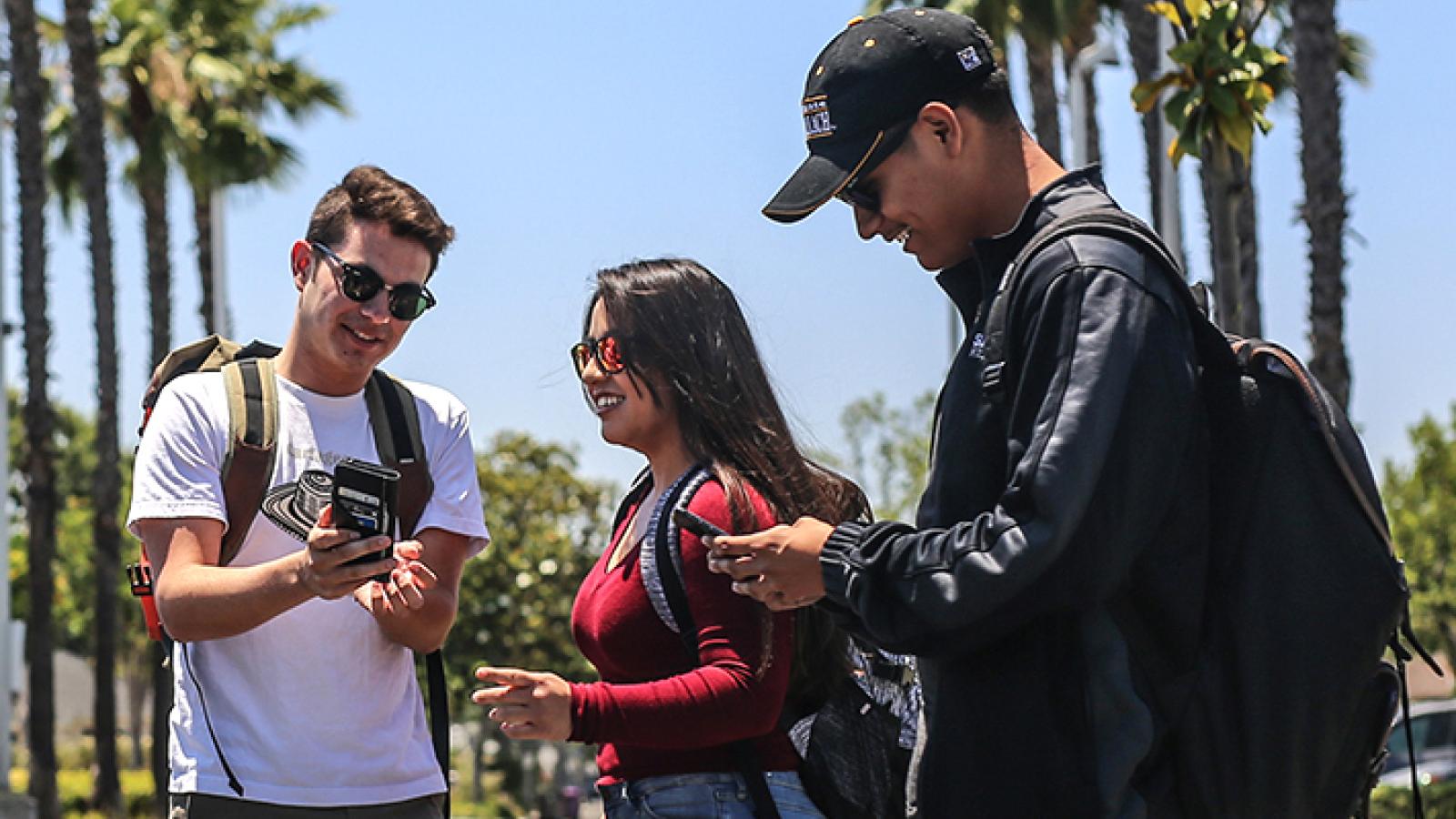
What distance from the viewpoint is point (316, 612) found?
3688mm

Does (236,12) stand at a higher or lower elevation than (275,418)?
higher

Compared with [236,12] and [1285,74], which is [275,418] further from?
[236,12]

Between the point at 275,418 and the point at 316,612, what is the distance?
385 millimetres

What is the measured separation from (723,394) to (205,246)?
76.2 ft

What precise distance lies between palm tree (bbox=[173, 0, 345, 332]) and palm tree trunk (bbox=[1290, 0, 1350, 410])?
14.4 meters

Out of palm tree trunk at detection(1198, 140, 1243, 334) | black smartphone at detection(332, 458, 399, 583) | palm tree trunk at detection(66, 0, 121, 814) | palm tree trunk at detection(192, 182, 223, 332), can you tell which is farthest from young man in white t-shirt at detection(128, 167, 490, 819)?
palm tree trunk at detection(192, 182, 223, 332)

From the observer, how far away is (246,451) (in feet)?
12.2

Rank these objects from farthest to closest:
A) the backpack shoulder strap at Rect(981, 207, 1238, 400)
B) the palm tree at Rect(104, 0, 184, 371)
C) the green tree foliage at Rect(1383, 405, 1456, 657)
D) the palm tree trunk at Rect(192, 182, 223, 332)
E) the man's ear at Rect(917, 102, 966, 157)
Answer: the green tree foliage at Rect(1383, 405, 1456, 657) < the palm tree trunk at Rect(192, 182, 223, 332) < the palm tree at Rect(104, 0, 184, 371) < the man's ear at Rect(917, 102, 966, 157) < the backpack shoulder strap at Rect(981, 207, 1238, 400)

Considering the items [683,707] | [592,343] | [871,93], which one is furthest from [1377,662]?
[592,343]

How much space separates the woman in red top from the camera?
130 inches

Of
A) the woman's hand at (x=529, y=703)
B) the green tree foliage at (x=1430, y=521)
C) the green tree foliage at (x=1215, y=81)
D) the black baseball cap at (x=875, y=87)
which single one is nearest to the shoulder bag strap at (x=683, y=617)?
the woman's hand at (x=529, y=703)

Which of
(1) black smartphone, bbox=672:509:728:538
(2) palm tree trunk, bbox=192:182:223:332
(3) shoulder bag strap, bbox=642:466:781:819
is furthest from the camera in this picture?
(2) palm tree trunk, bbox=192:182:223:332

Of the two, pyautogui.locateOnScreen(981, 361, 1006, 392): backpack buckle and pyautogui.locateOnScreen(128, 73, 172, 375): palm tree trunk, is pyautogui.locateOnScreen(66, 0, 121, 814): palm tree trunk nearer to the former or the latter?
pyautogui.locateOnScreen(128, 73, 172, 375): palm tree trunk

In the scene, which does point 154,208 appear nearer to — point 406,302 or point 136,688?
point 406,302
